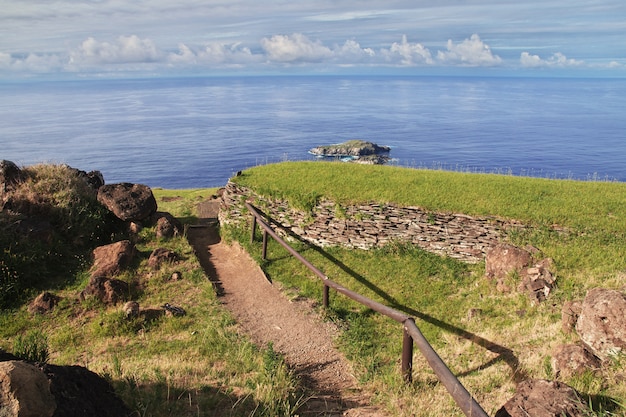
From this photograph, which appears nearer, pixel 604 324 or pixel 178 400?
pixel 178 400

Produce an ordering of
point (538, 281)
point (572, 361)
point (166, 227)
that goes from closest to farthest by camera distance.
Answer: point (572, 361) < point (538, 281) < point (166, 227)

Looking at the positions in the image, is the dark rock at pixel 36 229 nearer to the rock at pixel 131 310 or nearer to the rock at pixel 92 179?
the rock at pixel 92 179

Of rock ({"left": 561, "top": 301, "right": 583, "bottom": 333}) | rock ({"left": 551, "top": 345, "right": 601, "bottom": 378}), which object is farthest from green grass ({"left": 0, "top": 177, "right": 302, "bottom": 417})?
rock ({"left": 561, "top": 301, "right": 583, "bottom": 333})

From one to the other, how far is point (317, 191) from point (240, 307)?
598cm

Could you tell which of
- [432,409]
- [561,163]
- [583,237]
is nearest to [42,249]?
[432,409]

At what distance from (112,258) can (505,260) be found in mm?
13223

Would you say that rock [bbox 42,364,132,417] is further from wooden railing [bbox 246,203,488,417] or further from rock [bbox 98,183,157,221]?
rock [bbox 98,183,157,221]

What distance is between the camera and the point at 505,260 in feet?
42.5

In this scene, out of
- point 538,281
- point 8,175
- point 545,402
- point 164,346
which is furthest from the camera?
point 8,175

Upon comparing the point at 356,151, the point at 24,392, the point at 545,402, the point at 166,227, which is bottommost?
the point at 356,151

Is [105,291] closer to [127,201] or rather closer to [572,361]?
[127,201]

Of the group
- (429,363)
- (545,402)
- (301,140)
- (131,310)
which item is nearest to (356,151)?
(301,140)

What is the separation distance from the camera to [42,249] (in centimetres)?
1551

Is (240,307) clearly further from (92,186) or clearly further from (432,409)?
(92,186)
